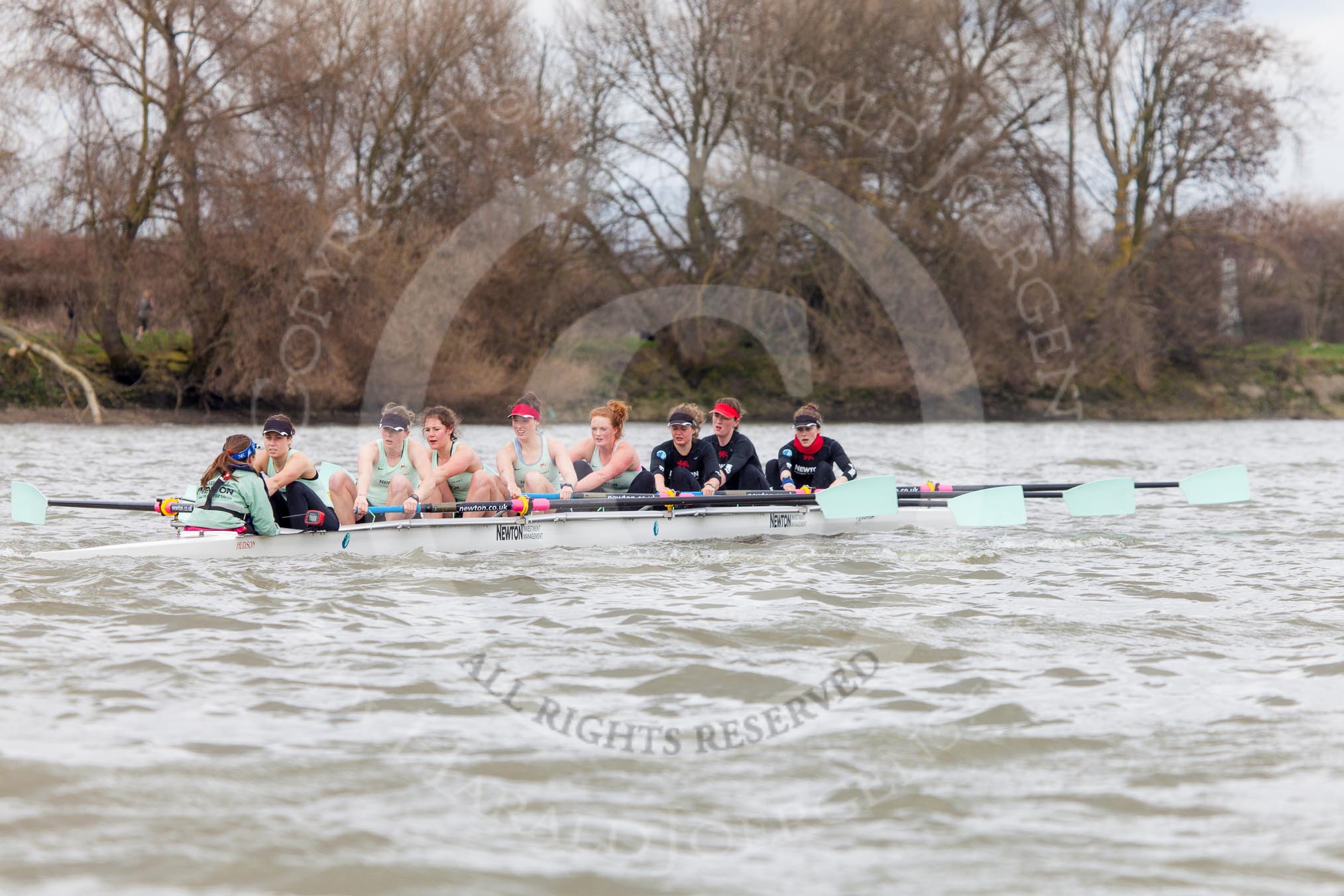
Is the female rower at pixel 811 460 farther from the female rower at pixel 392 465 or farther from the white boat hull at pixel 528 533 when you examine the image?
the female rower at pixel 392 465

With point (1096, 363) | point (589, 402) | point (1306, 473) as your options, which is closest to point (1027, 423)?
point (1096, 363)

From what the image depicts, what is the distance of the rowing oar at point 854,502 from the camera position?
10.5m

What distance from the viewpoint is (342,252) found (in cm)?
2589

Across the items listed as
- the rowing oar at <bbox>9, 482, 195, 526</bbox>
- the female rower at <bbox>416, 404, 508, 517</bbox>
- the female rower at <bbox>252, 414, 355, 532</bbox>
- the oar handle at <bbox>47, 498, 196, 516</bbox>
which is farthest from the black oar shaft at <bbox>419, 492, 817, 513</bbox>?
the rowing oar at <bbox>9, 482, 195, 526</bbox>

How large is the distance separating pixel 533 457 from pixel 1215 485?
22.2ft

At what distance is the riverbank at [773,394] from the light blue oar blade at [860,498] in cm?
1787

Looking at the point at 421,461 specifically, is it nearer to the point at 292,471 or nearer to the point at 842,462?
the point at 292,471

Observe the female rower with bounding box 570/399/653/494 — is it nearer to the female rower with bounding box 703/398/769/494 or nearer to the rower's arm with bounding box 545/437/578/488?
the rower's arm with bounding box 545/437/578/488

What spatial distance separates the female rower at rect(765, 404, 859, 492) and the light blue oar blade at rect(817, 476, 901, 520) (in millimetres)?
1184

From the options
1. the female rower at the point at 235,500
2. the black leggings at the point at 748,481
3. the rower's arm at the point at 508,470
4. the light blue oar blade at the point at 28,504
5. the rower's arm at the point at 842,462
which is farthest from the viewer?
the rower's arm at the point at 842,462

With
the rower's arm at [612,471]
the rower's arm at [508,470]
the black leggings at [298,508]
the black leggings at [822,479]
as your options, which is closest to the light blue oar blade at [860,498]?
the black leggings at [822,479]

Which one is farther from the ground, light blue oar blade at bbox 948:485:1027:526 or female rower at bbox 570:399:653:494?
female rower at bbox 570:399:653:494

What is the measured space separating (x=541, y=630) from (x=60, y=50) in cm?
2249

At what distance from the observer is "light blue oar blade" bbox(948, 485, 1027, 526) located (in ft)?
35.1
